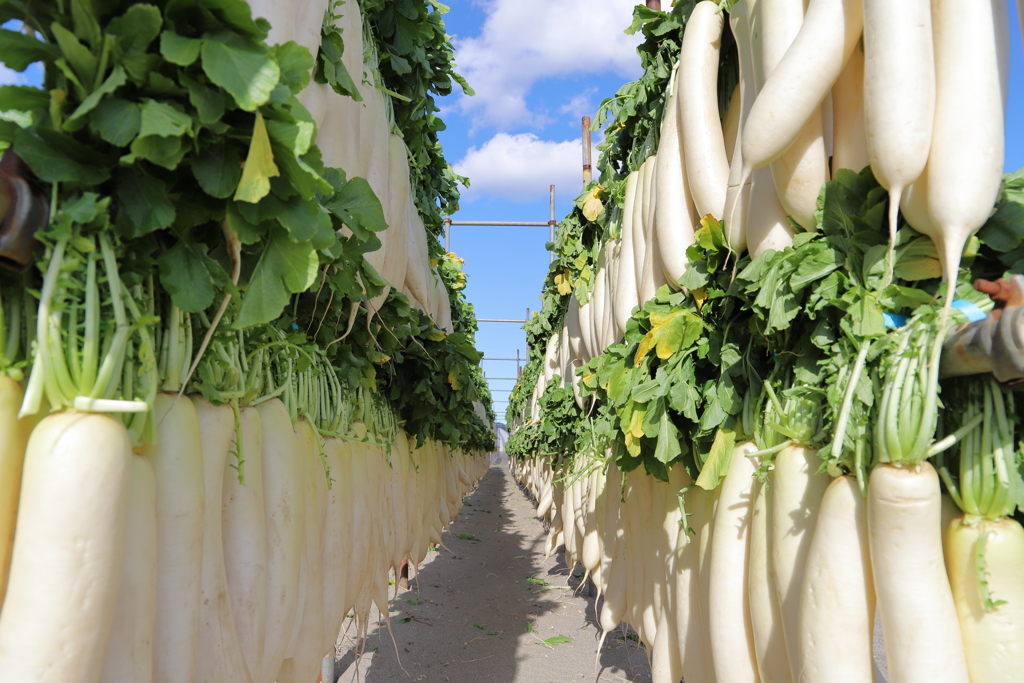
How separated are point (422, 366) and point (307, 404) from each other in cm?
134

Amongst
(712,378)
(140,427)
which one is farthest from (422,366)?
(140,427)

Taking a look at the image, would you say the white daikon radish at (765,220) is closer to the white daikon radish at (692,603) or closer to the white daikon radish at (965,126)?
the white daikon radish at (965,126)

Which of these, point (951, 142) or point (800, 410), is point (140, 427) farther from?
point (951, 142)

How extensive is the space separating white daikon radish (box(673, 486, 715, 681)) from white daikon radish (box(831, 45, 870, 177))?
98 cm

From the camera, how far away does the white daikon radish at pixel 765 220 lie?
5.01 ft

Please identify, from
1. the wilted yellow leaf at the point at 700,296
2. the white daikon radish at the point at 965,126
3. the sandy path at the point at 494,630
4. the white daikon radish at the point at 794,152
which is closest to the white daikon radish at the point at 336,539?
the sandy path at the point at 494,630

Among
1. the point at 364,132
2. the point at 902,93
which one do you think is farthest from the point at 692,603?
the point at 364,132

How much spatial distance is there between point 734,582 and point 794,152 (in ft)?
3.49

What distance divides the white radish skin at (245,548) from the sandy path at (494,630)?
1.32m

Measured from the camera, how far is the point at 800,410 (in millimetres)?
1396

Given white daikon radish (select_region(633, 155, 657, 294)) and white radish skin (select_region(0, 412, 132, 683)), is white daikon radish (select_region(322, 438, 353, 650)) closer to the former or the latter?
white radish skin (select_region(0, 412, 132, 683))

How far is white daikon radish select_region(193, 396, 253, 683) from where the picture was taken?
116 cm

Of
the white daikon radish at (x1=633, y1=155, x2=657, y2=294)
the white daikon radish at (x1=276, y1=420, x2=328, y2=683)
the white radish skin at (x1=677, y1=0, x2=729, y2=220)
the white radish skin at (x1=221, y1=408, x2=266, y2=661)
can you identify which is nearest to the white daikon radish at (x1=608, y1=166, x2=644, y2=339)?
the white daikon radish at (x1=633, y1=155, x2=657, y2=294)

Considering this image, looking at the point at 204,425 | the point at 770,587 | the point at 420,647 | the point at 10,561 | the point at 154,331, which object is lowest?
the point at 420,647
